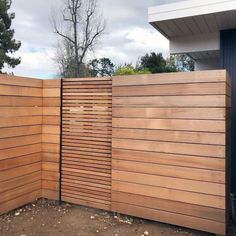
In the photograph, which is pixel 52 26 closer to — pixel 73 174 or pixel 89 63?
pixel 89 63

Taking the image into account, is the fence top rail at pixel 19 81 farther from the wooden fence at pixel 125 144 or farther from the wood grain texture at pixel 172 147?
the wood grain texture at pixel 172 147

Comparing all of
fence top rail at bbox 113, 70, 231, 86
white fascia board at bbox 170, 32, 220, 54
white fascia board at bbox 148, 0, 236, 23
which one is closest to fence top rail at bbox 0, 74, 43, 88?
fence top rail at bbox 113, 70, 231, 86

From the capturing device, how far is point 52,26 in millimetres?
19609

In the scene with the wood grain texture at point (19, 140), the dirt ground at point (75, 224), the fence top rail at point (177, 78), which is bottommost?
the dirt ground at point (75, 224)

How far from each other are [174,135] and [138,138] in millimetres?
479

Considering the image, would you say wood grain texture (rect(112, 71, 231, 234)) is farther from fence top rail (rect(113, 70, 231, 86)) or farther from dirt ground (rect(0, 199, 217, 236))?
dirt ground (rect(0, 199, 217, 236))

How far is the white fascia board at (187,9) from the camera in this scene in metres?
3.76

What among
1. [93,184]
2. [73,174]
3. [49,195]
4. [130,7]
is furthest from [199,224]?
[130,7]

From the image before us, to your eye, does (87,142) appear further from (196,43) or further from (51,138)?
(196,43)

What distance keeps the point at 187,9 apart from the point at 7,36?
16476 mm

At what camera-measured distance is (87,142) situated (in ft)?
13.5

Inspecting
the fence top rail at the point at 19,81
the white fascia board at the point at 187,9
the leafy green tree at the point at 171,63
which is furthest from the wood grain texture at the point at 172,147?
the leafy green tree at the point at 171,63

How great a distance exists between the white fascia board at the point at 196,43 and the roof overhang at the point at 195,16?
22 cm

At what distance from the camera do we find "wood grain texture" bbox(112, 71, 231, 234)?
321 cm
